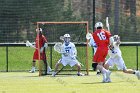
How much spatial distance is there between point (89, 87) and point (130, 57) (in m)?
13.8

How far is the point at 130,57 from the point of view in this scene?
3180 centimetres

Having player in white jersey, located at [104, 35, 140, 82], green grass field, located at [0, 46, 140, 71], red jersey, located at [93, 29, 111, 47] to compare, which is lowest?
green grass field, located at [0, 46, 140, 71]

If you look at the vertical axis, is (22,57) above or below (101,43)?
below

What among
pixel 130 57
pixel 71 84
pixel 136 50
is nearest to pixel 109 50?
pixel 71 84

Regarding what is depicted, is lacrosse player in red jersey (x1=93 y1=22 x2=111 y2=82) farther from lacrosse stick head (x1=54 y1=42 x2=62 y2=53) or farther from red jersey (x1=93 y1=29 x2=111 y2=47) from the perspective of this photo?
lacrosse stick head (x1=54 y1=42 x2=62 y2=53)

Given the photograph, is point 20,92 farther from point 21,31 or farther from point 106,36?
point 21,31

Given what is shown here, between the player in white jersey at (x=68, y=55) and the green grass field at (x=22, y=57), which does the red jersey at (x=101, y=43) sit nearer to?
the player in white jersey at (x=68, y=55)

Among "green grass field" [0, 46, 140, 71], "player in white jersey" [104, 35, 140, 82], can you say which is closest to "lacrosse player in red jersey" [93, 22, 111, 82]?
"player in white jersey" [104, 35, 140, 82]

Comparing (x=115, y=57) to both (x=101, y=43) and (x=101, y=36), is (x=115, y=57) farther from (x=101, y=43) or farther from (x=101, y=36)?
(x=101, y=36)

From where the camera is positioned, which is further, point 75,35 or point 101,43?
point 75,35

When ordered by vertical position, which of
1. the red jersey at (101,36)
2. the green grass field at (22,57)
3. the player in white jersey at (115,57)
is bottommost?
the green grass field at (22,57)

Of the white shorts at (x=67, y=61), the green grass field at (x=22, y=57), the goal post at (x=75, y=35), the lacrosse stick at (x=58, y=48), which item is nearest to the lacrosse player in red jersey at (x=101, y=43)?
the white shorts at (x=67, y=61)

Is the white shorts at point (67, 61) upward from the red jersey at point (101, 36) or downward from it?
downward

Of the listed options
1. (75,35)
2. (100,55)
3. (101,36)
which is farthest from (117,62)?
(75,35)
